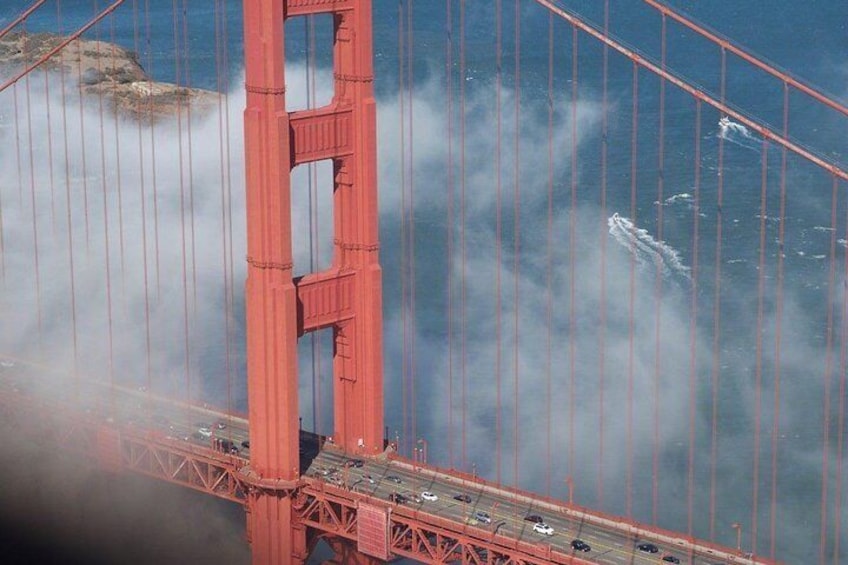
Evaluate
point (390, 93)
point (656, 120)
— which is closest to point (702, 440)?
point (656, 120)

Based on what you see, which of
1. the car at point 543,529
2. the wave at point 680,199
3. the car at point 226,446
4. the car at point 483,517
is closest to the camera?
the car at point 543,529

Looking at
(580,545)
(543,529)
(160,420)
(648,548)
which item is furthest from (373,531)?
(160,420)

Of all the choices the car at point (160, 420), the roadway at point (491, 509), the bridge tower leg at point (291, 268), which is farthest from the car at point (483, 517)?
the car at point (160, 420)

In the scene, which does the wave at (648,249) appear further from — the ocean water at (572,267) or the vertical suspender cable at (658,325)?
the vertical suspender cable at (658,325)

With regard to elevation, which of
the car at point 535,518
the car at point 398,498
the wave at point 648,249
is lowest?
the car at point 535,518

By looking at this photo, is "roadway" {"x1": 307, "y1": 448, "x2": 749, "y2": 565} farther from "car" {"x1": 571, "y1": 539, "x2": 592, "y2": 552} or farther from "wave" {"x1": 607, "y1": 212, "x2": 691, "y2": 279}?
"wave" {"x1": 607, "y1": 212, "x2": 691, "y2": 279}

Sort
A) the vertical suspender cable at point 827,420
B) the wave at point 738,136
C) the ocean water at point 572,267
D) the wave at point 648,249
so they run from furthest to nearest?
1. the wave at point 738,136
2. the wave at point 648,249
3. the ocean water at point 572,267
4. the vertical suspender cable at point 827,420

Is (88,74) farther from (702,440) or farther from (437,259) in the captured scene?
(702,440)
